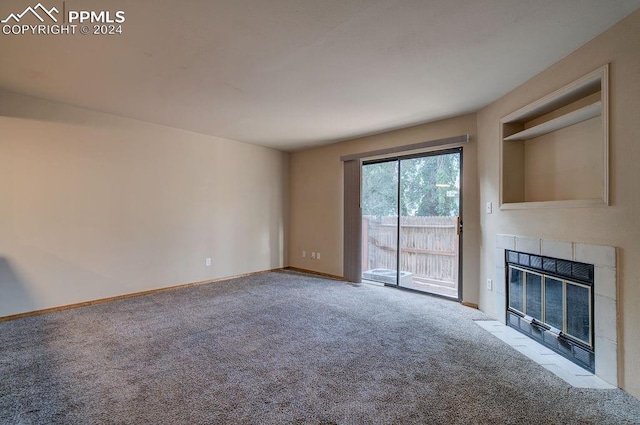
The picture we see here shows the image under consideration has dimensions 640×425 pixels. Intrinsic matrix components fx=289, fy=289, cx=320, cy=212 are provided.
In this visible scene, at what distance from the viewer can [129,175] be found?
4.13m

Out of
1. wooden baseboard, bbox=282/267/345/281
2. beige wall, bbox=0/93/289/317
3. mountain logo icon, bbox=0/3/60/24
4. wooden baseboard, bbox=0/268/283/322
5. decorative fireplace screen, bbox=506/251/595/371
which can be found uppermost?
mountain logo icon, bbox=0/3/60/24

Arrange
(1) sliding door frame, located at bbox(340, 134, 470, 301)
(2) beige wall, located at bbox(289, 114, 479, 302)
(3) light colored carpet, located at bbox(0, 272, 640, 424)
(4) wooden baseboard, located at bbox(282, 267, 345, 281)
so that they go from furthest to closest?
(4) wooden baseboard, located at bbox(282, 267, 345, 281)
(1) sliding door frame, located at bbox(340, 134, 470, 301)
(2) beige wall, located at bbox(289, 114, 479, 302)
(3) light colored carpet, located at bbox(0, 272, 640, 424)

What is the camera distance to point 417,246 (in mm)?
4500

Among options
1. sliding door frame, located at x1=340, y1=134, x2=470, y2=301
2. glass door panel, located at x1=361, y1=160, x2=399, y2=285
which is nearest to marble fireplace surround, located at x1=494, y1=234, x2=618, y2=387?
glass door panel, located at x1=361, y1=160, x2=399, y2=285

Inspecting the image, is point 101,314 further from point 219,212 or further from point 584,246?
point 584,246

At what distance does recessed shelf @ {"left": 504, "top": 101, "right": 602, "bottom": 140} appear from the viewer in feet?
7.48

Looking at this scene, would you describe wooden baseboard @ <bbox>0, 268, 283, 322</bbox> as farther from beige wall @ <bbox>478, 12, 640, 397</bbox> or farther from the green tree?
beige wall @ <bbox>478, 12, 640, 397</bbox>

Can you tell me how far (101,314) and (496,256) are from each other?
468 centimetres

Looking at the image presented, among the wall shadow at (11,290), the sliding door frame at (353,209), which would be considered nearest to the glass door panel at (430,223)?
the sliding door frame at (353,209)

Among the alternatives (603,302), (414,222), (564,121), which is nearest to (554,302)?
(603,302)

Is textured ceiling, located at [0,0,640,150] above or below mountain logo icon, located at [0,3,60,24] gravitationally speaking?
below

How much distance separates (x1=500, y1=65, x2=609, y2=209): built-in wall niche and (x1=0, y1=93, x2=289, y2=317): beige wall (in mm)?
4265

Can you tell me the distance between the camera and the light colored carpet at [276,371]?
1.74 m

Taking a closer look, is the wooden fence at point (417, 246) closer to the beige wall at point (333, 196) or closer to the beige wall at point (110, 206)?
the beige wall at point (333, 196)
